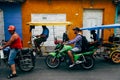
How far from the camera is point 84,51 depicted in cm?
1070

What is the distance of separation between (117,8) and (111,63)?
6347mm

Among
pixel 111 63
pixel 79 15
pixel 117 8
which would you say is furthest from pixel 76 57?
pixel 117 8

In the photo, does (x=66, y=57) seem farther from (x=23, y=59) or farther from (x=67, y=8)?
(x=67, y=8)

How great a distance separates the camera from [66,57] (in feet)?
34.6

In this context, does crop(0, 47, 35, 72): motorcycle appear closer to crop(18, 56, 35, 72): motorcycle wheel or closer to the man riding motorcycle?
crop(18, 56, 35, 72): motorcycle wheel

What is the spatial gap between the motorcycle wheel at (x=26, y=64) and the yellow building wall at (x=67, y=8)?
638cm

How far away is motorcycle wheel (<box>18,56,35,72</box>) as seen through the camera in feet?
32.7

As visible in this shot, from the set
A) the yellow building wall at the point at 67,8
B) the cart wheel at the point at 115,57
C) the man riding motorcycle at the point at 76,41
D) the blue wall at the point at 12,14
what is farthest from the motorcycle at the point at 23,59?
the blue wall at the point at 12,14

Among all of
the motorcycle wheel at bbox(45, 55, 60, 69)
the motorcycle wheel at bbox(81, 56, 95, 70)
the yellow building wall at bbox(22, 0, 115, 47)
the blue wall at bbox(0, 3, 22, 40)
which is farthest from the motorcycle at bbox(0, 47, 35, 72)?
the blue wall at bbox(0, 3, 22, 40)

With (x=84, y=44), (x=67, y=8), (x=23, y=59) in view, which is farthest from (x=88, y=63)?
(x=67, y=8)

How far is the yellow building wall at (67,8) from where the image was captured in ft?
53.2

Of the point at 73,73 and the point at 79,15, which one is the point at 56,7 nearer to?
the point at 79,15

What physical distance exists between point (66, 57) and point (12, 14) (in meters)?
7.09

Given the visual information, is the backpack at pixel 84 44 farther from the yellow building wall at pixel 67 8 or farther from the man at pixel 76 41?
the yellow building wall at pixel 67 8
